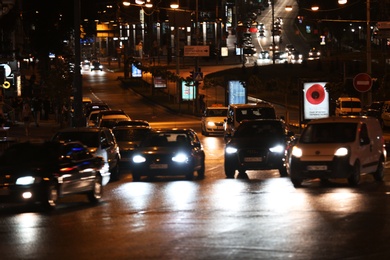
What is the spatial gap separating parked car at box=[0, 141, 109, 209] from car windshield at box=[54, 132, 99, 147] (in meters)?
5.54

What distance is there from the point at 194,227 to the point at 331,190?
6.96 m

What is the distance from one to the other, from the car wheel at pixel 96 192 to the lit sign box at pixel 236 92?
129 ft

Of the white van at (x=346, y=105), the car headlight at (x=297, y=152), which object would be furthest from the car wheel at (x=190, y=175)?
the white van at (x=346, y=105)

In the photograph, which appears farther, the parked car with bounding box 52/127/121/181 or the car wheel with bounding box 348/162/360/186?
the parked car with bounding box 52/127/121/181

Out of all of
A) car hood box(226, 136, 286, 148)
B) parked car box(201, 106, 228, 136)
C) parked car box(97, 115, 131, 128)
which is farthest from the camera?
parked car box(201, 106, 228, 136)

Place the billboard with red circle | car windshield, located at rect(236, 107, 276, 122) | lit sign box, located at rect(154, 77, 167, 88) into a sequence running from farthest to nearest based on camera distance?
lit sign box, located at rect(154, 77, 167, 88)
the billboard with red circle
car windshield, located at rect(236, 107, 276, 122)

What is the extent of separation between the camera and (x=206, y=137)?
166 ft

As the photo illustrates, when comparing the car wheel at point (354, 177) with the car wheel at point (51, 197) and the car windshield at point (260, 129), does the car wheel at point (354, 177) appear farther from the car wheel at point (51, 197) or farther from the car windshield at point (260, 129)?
the car wheel at point (51, 197)

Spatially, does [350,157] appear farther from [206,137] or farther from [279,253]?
[206,137]

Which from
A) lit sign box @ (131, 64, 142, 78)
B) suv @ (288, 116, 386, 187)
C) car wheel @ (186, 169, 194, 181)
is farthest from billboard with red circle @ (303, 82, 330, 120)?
lit sign box @ (131, 64, 142, 78)

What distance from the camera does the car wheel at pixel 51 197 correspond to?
751 inches

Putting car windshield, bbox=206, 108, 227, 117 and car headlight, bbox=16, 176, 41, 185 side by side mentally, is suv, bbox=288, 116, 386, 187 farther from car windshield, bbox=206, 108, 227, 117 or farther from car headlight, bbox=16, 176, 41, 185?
car windshield, bbox=206, 108, 227, 117

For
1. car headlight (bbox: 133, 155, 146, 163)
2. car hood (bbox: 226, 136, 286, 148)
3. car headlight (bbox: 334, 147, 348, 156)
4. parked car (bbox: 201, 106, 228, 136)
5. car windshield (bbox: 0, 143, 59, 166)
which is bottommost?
parked car (bbox: 201, 106, 228, 136)

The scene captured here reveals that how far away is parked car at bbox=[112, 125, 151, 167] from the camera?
31766mm
